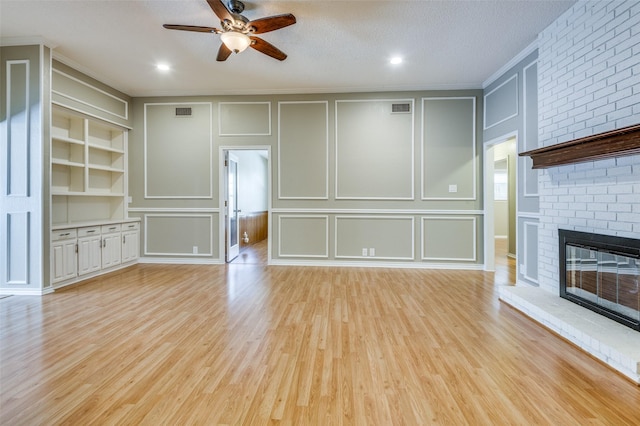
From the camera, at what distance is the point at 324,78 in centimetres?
459

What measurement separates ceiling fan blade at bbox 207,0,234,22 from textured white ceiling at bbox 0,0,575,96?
37 cm

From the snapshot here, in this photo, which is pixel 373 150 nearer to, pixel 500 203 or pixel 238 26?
pixel 238 26

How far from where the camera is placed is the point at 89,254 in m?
4.25

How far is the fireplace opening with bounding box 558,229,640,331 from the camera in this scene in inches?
87.8

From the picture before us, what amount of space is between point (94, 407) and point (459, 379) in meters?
2.13

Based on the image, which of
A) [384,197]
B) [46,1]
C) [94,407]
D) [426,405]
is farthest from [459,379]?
[46,1]

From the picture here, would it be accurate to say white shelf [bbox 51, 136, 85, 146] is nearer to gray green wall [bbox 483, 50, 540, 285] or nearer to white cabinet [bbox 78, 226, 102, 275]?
white cabinet [bbox 78, 226, 102, 275]

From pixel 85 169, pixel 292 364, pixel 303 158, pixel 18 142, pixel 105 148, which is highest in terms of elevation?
pixel 105 148

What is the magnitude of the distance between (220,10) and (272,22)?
Result: 446 millimetres

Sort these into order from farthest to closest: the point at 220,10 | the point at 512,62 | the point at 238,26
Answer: the point at 512,62 < the point at 238,26 < the point at 220,10

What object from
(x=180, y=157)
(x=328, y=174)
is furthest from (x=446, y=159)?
(x=180, y=157)

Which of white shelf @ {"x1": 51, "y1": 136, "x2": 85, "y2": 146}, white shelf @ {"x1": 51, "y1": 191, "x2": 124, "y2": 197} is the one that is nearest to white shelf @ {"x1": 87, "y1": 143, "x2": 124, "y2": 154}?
white shelf @ {"x1": 51, "y1": 136, "x2": 85, "y2": 146}

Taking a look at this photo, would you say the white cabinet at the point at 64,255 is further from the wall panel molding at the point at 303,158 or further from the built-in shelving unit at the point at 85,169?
the wall panel molding at the point at 303,158

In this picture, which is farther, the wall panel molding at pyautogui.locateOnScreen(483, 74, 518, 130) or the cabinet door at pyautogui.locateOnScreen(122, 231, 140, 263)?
the cabinet door at pyautogui.locateOnScreen(122, 231, 140, 263)
